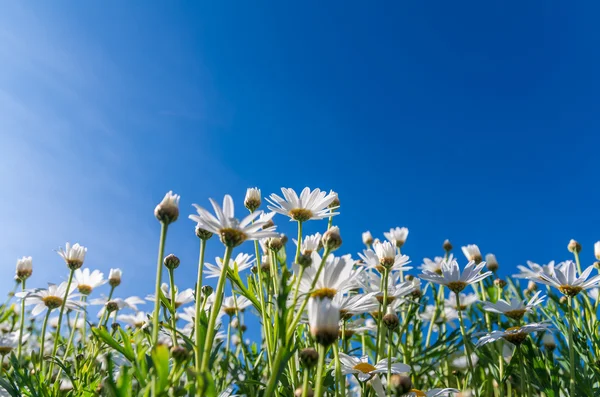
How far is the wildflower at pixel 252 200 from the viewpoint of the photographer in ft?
6.52

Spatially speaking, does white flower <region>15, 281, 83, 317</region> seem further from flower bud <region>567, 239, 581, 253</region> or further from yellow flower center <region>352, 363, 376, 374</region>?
flower bud <region>567, 239, 581, 253</region>

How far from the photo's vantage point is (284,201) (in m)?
1.92

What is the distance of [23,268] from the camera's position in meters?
2.36

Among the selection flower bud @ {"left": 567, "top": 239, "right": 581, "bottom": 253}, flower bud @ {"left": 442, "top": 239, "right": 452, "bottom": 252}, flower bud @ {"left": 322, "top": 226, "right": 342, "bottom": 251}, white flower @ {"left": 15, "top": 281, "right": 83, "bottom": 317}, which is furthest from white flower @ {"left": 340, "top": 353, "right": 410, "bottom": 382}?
flower bud @ {"left": 442, "top": 239, "right": 452, "bottom": 252}

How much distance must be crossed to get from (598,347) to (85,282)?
2640mm

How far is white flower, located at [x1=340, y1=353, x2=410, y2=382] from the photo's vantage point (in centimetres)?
Answer: 160

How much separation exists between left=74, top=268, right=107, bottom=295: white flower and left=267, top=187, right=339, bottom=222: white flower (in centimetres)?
148

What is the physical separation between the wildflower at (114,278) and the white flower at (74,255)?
672 millimetres

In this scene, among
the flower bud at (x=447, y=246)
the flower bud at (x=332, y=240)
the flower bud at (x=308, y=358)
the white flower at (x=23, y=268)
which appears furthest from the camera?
the flower bud at (x=447, y=246)

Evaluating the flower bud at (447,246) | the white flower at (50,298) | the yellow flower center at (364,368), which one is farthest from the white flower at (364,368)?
the flower bud at (447,246)

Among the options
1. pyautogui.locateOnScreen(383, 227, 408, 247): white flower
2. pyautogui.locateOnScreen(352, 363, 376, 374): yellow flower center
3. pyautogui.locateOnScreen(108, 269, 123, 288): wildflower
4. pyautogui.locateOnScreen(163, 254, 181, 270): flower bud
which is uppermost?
pyautogui.locateOnScreen(383, 227, 408, 247): white flower

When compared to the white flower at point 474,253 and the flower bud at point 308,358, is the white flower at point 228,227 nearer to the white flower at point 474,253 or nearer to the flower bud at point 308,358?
the flower bud at point 308,358

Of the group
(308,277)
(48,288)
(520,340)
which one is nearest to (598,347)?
(520,340)

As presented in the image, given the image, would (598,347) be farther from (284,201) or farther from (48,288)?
(48,288)
